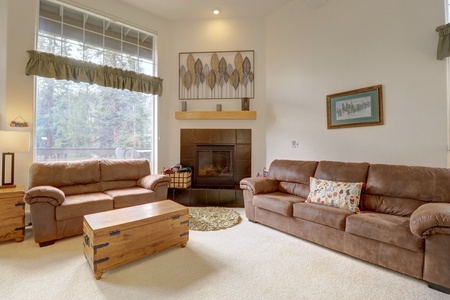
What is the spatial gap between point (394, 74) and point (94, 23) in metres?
4.79

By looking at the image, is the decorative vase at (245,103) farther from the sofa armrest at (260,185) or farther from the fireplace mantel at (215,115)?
the sofa armrest at (260,185)

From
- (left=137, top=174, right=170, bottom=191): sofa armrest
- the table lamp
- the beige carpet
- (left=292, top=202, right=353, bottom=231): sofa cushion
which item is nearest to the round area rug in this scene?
the beige carpet

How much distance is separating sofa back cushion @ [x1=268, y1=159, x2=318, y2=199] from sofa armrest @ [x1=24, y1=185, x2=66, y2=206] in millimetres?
2909

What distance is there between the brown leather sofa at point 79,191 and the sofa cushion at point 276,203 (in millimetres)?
1517

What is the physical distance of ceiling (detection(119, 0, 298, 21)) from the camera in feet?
12.7

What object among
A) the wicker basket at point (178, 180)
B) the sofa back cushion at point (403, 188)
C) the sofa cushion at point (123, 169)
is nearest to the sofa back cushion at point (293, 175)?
the sofa back cushion at point (403, 188)

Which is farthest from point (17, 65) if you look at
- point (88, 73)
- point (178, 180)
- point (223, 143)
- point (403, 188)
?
point (403, 188)

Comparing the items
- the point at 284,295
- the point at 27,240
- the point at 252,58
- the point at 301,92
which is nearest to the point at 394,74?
the point at 301,92

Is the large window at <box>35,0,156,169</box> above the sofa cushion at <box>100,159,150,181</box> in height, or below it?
above

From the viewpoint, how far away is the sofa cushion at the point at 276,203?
258 centimetres

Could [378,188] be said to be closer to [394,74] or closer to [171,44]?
[394,74]

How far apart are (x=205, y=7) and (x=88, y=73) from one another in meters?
2.49

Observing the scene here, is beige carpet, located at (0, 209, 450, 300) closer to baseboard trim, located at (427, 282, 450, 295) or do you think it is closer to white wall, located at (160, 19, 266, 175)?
baseboard trim, located at (427, 282, 450, 295)

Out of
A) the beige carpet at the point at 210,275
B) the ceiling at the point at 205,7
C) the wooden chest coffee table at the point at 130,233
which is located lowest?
the beige carpet at the point at 210,275
